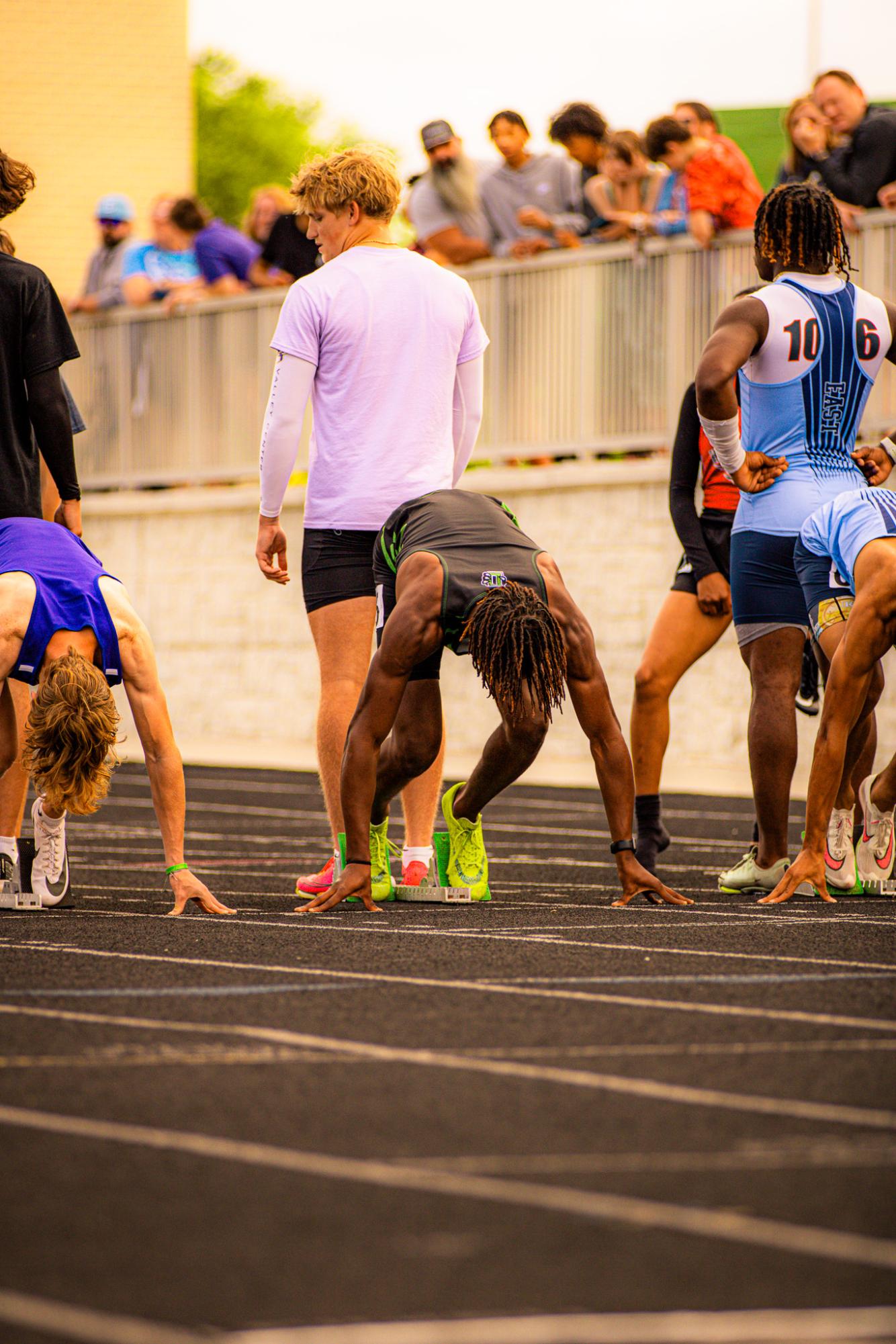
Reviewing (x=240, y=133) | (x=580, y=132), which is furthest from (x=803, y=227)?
(x=240, y=133)

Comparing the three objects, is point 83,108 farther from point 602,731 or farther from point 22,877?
point 602,731

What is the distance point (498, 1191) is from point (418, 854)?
430 cm

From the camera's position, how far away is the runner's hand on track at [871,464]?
7297mm

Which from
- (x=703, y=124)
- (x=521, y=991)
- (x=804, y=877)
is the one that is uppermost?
A: (x=703, y=124)

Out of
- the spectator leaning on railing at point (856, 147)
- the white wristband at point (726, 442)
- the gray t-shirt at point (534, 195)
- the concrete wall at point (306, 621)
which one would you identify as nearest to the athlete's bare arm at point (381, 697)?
the white wristband at point (726, 442)

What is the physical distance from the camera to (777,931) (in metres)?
5.75

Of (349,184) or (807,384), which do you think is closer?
(807,384)

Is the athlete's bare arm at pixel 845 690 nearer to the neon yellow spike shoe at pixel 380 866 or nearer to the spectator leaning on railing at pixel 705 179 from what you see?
the neon yellow spike shoe at pixel 380 866

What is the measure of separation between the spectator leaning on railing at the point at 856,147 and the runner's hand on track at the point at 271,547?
5.79 metres

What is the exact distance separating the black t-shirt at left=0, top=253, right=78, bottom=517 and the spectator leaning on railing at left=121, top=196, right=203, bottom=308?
10.8 metres

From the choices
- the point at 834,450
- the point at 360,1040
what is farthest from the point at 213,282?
the point at 360,1040

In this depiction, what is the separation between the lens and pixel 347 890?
654 cm

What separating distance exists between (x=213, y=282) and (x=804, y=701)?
997cm

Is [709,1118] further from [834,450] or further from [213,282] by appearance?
[213,282]
